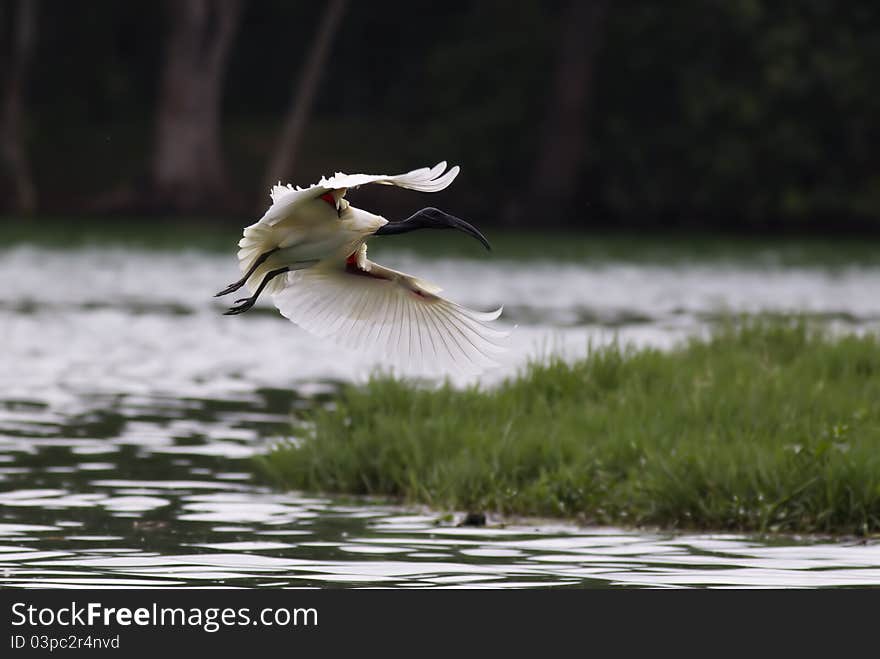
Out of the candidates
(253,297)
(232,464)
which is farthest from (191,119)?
(253,297)

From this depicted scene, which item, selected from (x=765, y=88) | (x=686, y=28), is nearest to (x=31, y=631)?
(x=765, y=88)

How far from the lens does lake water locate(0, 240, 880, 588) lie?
30.0 ft

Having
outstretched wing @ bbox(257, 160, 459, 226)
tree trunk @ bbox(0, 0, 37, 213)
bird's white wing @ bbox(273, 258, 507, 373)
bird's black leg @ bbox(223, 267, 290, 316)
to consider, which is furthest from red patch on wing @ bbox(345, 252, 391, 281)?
tree trunk @ bbox(0, 0, 37, 213)

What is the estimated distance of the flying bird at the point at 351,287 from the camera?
9.74 meters

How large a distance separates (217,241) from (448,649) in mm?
30997

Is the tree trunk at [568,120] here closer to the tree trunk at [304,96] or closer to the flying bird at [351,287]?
the tree trunk at [304,96]

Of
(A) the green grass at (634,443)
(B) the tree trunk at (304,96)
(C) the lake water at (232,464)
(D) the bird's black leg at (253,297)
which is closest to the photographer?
(C) the lake water at (232,464)

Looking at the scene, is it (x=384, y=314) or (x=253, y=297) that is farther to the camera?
(x=384, y=314)

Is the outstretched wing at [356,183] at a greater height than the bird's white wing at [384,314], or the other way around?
the outstretched wing at [356,183]

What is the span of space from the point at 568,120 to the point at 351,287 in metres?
38.5

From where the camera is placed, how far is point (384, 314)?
1084cm

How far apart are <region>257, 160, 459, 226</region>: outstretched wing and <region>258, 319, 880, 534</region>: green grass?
234 cm

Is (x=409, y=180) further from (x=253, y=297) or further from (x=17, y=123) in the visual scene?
(x=17, y=123)

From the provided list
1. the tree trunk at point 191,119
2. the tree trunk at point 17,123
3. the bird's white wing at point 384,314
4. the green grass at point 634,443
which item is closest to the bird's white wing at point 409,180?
the bird's white wing at point 384,314
